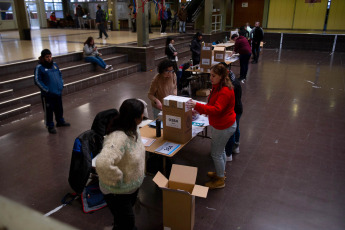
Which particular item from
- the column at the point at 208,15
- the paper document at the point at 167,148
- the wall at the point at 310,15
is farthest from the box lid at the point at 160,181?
the wall at the point at 310,15

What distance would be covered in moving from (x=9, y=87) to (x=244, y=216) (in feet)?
20.3

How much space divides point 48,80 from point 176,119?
2.89 metres

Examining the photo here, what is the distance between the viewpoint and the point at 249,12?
2011cm

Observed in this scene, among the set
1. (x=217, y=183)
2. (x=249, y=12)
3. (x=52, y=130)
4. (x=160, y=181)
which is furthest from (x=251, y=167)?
(x=249, y=12)

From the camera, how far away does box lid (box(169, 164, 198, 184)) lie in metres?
2.68

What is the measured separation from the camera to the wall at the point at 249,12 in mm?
19703

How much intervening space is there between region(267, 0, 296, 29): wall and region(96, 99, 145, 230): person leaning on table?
1979 cm

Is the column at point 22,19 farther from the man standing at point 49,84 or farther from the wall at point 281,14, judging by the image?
the wall at point 281,14

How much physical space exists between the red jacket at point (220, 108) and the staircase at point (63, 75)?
458 centimetres

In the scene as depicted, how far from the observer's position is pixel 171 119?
130 inches

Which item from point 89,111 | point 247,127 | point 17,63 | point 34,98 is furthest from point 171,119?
point 17,63

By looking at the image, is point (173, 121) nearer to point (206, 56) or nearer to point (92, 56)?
point (206, 56)

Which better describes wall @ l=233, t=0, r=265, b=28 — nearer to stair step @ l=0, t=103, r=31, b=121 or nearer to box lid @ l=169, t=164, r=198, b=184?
stair step @ l=0, t=103, r=31, b=121

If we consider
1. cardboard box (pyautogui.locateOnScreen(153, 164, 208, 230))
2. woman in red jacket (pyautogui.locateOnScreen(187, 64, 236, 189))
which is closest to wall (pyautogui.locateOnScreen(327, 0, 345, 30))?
woman in red jacket (pyautogui.locateOnScreen(187, 64, 236, 189))
